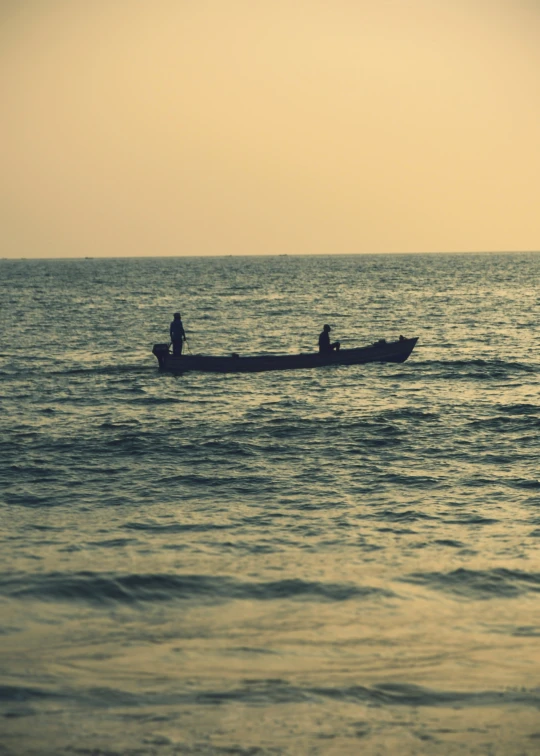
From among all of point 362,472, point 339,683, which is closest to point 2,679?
point 339,683

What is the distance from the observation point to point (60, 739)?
27.7ft

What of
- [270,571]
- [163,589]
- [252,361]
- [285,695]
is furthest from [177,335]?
[285,695]

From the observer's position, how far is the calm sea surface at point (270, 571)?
8.90 metres

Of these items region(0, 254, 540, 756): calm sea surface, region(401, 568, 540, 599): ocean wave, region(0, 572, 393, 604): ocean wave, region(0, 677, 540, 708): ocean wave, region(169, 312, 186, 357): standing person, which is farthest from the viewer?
region(169, 312, 186, 357): standing person

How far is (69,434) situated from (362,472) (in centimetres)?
823

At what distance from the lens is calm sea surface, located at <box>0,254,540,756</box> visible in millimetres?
8898

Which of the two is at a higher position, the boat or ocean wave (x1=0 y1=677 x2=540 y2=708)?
the boat

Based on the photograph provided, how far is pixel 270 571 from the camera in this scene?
1302cm

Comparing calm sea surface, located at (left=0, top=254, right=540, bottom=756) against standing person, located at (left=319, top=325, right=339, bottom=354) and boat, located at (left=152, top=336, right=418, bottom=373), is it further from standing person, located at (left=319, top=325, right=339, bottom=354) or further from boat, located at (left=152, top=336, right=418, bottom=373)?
standing person, located at (left=319, top=325, right=339, bottom=354)

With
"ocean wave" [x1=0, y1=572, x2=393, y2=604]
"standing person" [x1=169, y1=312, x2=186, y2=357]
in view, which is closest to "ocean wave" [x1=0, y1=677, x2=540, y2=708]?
"ocean wave" [x1=0, y1=572, x2=393, y2=604]

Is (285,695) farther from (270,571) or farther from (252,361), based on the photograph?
(252,361)

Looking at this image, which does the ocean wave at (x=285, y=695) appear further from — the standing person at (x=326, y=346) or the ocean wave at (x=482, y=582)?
the standing person at (x=326, y=346)

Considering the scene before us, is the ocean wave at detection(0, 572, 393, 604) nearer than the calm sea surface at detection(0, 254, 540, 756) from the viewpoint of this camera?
No

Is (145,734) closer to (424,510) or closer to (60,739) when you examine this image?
(60,739)
